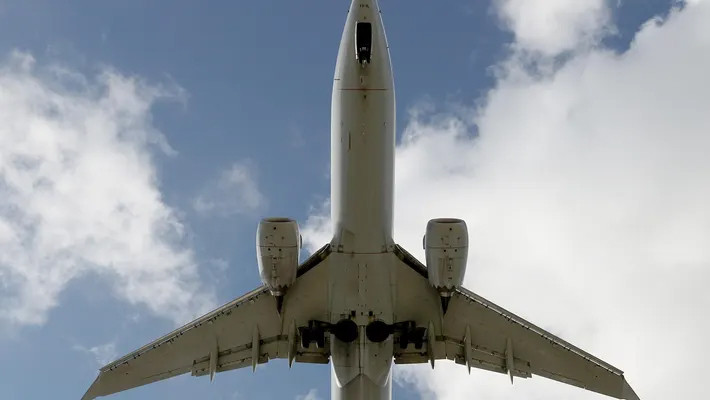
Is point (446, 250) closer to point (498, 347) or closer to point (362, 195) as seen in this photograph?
point (362, 195)

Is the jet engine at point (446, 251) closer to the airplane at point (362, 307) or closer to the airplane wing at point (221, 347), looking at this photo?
the airplane at point (362, 307)

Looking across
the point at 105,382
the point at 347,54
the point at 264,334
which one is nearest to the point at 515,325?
the point at 264,334

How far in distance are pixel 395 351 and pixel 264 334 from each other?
15.2ft

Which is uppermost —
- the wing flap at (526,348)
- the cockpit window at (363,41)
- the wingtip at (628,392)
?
the cockpit window at (363,41)

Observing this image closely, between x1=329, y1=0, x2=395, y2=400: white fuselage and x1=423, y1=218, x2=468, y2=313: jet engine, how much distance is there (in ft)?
4.50

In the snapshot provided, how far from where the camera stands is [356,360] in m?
24.2

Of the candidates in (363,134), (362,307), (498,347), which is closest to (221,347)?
(362,307)

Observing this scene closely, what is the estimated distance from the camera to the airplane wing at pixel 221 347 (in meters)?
25.6

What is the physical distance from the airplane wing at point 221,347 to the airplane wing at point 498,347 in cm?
383

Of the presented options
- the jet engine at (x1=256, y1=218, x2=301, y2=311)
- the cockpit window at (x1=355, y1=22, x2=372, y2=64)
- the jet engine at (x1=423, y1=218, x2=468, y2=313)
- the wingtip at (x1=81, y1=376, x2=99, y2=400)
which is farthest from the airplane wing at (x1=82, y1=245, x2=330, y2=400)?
the cockpit window at (x1=355, y1=22, x2=372, y2=64)

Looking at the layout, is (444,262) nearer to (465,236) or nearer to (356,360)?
(465,236)

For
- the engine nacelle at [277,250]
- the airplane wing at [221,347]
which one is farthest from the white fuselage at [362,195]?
the airplane wing at [221,347]

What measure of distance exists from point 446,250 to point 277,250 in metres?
4.98

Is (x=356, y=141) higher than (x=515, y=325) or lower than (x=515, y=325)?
higher
